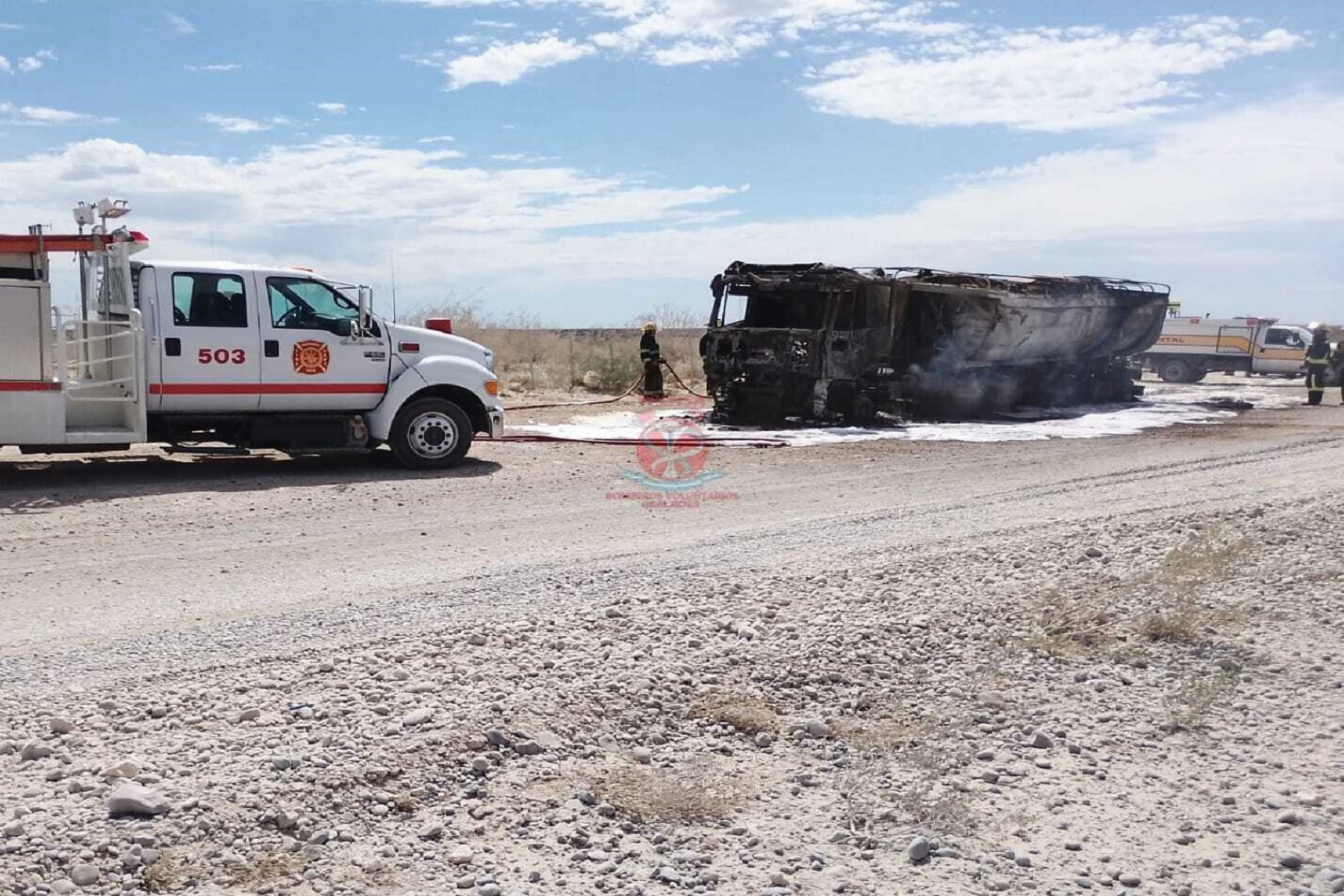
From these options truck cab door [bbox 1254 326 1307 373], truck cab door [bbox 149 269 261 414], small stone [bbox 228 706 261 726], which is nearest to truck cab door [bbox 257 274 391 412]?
truck cab door [bbox 149 269 261 414]

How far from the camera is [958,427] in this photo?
19.7 metres

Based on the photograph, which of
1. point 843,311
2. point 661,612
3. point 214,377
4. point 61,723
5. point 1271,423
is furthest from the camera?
point 1271,423

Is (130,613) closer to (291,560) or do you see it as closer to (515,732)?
(291,560)

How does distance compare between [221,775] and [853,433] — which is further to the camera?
[853,433]

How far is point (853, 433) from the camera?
59.7 ft

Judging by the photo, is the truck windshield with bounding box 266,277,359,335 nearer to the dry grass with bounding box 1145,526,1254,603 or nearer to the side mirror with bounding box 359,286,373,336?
the side mirror with bounding box 359,286,373,336

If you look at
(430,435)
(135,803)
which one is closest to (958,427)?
(430,435)

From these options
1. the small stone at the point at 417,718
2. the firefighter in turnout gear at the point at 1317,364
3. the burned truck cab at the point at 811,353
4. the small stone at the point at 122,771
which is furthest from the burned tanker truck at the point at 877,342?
the small stone at the point at 122,771

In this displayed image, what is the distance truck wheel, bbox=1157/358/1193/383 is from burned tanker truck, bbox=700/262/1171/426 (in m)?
13.6

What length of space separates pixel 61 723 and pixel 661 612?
2.94 m

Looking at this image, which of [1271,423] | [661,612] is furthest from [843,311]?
[661,612]

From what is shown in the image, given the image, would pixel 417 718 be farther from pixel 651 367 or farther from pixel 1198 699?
pixel 651 367

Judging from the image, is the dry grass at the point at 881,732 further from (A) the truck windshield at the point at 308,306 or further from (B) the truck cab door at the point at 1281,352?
(B) the truck cab door at the point at 1281,352

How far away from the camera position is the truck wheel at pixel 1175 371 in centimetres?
3588
